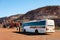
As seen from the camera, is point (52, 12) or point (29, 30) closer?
point (29, 30)

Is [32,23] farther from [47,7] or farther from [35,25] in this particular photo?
[47,7]

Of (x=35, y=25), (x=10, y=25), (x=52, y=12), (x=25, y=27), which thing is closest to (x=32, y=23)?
(x=35, y=25)

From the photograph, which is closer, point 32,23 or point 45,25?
point 45,25

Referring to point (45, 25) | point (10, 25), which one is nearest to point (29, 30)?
point (45, 25)

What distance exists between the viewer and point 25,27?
39875 millimetres

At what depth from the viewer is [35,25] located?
3509cm

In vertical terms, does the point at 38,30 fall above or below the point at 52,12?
below

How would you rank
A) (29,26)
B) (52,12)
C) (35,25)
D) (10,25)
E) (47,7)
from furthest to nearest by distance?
(47,7) < (52,12) < (10,25) < (29,26) < (35,25)

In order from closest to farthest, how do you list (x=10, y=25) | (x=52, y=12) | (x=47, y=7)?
(x=10, y=25) < (x=52, y=12) < (x=47, y=7)

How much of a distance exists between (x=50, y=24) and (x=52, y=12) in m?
79.6

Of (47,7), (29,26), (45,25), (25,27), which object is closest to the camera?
(45,25)

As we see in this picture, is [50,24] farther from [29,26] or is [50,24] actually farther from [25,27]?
[25,27]

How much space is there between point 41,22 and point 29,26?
4.63 m

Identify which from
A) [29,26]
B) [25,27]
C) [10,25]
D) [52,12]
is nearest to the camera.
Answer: [29,26]
